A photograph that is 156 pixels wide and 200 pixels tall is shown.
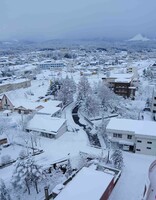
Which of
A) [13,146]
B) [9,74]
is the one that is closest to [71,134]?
[13,146]

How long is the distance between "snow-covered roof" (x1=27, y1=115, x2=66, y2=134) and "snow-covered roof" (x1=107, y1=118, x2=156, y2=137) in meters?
7.26

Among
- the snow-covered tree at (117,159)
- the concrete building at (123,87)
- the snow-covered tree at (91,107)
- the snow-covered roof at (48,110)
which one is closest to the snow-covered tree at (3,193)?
the snow-covered tree at (117,159)

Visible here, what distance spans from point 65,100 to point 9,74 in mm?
44443

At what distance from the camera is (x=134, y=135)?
73.4ft

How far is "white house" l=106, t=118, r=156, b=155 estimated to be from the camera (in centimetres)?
2150

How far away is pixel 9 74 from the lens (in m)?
74.9

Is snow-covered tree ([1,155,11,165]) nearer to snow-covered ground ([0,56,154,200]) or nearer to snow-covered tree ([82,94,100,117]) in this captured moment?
snow-covered ground ([0,56,154,200])

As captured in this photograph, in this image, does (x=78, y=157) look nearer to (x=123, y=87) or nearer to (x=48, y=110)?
(x=48, y=110)

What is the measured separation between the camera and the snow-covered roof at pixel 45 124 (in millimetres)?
26297

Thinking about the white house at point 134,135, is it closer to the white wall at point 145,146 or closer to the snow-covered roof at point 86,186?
the white wall at point 145,146

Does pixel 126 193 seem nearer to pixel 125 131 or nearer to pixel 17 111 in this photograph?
pixel 125 131

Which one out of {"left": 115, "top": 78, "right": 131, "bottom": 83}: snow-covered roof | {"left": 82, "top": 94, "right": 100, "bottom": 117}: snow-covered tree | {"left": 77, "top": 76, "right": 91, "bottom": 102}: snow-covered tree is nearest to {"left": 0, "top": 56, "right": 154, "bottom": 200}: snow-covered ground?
{"left": 82, "top": 94, "right": 100, "bottom": 117}: snow-covered tree

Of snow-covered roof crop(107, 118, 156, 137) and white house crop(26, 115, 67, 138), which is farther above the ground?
snow-covered roof crop(107, 118, 156, 137)

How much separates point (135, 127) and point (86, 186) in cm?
1104
